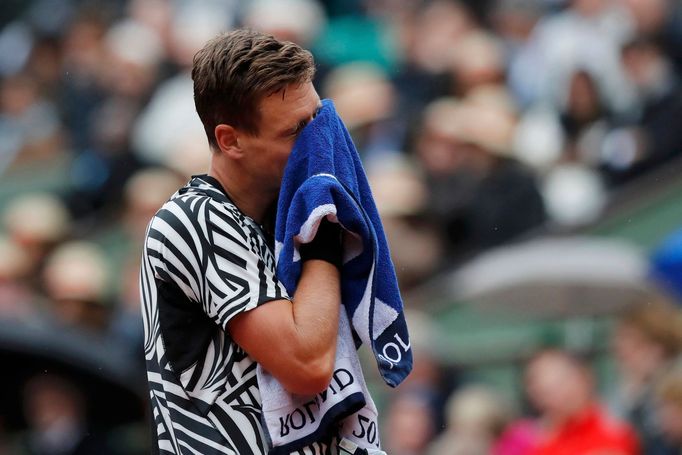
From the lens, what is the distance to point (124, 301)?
9.65 meters

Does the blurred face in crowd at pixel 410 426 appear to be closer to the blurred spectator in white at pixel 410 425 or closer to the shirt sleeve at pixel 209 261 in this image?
the blurred spectator in white at pixel 410 425

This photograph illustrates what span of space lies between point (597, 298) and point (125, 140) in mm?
4701

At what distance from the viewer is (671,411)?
6371mm

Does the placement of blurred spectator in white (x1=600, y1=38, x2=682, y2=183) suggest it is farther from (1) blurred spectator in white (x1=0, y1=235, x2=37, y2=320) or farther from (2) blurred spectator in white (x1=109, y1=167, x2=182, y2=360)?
(1) blurred spectator in white (x1=0, y1=235, x2=37, y2=320)

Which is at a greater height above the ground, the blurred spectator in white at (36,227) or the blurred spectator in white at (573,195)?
the blurred spectator in white at (573,195)

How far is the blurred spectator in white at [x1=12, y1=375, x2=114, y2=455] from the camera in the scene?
7.46 m

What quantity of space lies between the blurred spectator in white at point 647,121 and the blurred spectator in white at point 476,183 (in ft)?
2.06

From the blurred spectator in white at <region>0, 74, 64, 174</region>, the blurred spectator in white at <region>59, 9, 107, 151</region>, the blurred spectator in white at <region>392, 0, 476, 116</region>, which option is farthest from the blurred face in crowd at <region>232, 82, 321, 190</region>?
the blurred spectator in white at <region>0, 74, 64, 174</region>

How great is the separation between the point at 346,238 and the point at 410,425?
525 cm

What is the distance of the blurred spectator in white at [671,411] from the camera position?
20.7 feet

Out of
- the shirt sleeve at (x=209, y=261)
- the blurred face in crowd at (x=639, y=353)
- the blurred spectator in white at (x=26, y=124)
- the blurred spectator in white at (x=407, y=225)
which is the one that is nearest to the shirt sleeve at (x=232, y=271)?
the shirt sleeve at (x=209, y=261)

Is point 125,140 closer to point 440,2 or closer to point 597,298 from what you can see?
point 440,2

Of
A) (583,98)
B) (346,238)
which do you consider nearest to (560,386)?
(583,98)

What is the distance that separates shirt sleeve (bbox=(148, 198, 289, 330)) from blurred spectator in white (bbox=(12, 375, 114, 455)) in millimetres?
4534
